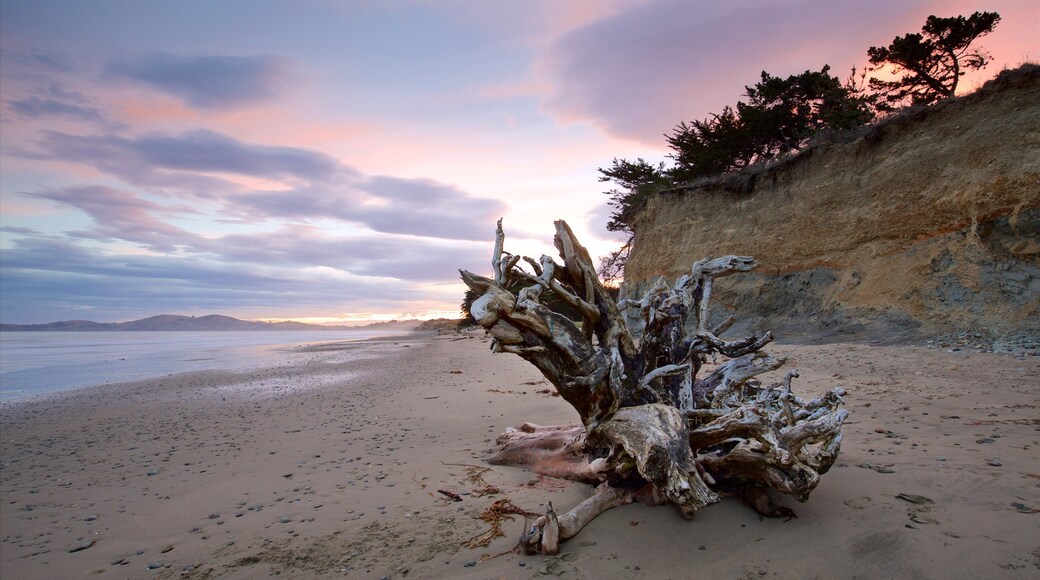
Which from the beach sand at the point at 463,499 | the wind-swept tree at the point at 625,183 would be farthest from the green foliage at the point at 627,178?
the beach sand at the point at 463,499

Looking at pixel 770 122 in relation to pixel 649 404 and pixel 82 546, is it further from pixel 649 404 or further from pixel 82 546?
pixel 82 546

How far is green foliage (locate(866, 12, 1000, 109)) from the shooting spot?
1533 cm

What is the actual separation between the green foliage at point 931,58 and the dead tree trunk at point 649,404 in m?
16.9

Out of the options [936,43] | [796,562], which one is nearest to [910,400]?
[796,562]

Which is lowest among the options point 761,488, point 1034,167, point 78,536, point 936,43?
point 78,536

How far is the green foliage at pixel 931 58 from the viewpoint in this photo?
50.3 feet

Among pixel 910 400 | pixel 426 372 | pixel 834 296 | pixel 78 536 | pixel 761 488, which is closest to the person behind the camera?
pixel 761 488

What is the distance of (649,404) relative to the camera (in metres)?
3.95

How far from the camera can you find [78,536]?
4184 millimetres

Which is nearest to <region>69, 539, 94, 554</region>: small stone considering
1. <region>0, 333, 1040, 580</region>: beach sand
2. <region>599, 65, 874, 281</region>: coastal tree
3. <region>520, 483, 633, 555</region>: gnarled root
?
<region>0, 333, 1040, 580</region>: beach sand

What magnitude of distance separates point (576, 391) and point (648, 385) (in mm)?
727

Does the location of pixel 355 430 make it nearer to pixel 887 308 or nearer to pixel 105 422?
pixel 105 422

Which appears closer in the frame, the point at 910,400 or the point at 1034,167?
the point at 910,400

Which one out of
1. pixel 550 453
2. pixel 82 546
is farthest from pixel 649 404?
pixel 82 546
